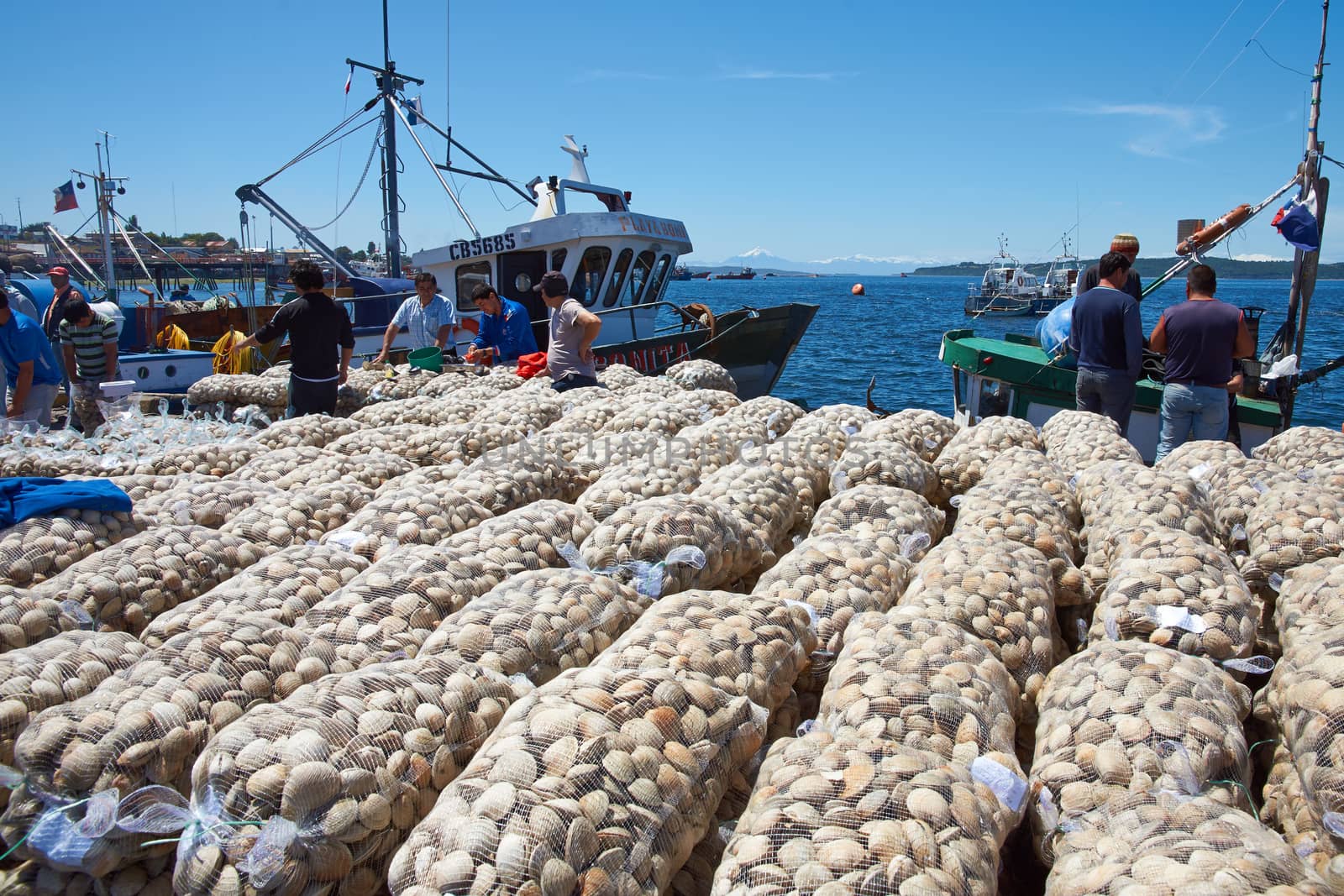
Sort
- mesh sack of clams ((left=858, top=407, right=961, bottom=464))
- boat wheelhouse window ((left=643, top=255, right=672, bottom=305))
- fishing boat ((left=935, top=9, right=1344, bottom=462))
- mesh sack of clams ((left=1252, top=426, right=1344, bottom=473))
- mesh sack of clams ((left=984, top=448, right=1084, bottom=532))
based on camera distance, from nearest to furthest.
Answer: mesh sack of clams ((left=984, top=448, right=1084, bottom=532)) → mesh sack of clams ((left=1252, top=426, right=1344, bottom=473)) → mesh sack of clams ((left=858, top=407, right=961, bottom=464)) → fishing boat ((left=935, top=9, right=1344, bottom=462)) → boat wheelhouse window ((left=643, top=255, right=672, bottom=305))

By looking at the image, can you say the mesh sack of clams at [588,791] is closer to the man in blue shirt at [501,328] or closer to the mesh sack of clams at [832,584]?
the mesh sack of clams at [832,584]

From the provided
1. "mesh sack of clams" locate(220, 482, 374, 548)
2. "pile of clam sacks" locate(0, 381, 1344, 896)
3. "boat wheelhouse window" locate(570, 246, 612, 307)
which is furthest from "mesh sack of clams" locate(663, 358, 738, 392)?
"boat wheelhouse window" locate(570, 246, 612, 307)

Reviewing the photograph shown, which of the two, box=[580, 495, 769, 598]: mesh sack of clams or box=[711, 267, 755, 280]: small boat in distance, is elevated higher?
box=[711, 267, 755, 280]: small boat in distance

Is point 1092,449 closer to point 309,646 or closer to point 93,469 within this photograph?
point 309,646

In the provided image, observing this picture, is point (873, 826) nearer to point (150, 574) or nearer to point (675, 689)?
point (675, 689)

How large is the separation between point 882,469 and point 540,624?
68.3 inches

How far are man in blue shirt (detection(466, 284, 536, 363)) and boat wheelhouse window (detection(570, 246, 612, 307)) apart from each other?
A: 3.52 m

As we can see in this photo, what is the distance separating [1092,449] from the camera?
3582 millimetres

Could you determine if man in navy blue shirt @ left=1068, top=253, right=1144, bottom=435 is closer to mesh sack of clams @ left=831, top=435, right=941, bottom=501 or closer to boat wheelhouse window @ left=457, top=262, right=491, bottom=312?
mesh sack of clams @ left=831, top=435, right=941, bottom=501

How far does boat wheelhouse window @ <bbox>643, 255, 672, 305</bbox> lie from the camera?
10.9m

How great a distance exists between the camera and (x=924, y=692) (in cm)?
172

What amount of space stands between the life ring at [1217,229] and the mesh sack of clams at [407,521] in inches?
251

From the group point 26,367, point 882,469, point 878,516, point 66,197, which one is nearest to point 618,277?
point 26,367

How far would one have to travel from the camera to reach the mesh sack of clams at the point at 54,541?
7.48 ft
